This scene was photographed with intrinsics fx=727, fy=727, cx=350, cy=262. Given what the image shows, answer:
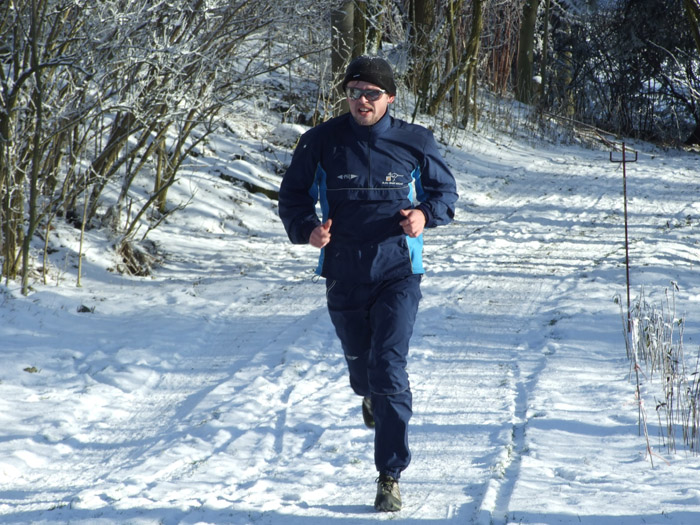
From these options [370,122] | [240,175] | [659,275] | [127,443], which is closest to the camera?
[370,122]

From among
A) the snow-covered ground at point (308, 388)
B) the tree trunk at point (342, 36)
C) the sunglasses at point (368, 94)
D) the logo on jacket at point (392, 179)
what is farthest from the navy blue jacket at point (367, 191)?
the tree trunk at point (342, 36)

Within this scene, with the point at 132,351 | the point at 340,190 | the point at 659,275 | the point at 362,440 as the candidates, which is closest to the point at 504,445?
the point at 362,440

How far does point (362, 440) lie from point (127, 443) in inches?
55.3

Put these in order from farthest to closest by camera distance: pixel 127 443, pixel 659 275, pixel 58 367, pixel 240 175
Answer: pixel 240 175
pixel 659 275
pixel 58 367
pixel 127 443

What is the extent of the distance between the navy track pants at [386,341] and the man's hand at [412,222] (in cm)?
26

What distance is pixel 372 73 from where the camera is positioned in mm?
3441

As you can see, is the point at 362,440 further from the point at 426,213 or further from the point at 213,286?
the point at 213,286

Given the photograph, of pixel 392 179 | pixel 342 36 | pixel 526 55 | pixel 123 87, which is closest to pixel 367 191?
pixel 392 179

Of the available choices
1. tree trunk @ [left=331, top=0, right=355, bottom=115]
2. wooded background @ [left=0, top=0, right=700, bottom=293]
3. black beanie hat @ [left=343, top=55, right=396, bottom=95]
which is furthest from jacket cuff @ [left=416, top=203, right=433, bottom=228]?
tree trunk @ [left=331, top=0, right=355, bottom=115]

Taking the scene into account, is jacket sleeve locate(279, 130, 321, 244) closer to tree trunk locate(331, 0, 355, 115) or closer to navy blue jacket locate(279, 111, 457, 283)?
navy blue jacket locate(279, 111, 457, 283)

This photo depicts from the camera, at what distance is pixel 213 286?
7590 mm

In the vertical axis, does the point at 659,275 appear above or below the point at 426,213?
below

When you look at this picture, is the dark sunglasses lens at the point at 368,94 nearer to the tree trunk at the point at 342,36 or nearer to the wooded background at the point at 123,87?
the wooded background at the point at 123,87

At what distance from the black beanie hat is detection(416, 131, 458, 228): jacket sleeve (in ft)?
1.11
